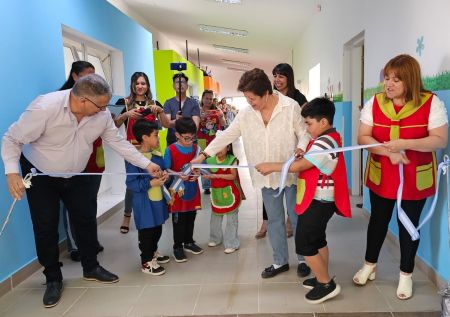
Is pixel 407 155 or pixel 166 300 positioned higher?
pixel 407 155

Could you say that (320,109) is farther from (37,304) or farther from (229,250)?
(37,304)

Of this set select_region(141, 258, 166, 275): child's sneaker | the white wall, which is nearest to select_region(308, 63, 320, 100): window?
the white wall

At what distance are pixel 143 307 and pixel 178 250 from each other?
2.42ft

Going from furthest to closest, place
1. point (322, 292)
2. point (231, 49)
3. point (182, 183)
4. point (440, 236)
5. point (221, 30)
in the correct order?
point (231, 49) < point (221, 30) < point (182, 183) < point (440, 236) < point (322, 292)

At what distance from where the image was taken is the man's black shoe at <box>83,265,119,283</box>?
2.65 metres

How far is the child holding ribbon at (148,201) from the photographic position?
104 inches

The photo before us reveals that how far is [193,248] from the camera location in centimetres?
313

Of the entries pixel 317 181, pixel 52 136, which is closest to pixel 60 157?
pixel 52 136

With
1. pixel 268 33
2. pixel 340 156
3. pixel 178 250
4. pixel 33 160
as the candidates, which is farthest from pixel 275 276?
→ pixel 268 33

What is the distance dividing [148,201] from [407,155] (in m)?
1.76

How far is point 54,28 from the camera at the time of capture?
3.20 meters

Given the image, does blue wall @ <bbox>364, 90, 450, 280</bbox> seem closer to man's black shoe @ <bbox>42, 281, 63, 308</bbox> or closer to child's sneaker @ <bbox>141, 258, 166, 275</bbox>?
child's sneaker @ <bbox>141, 258, 166, 275</bbox>

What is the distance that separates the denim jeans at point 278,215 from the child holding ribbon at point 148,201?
30.4 inches

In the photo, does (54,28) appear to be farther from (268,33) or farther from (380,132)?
(268,33)
